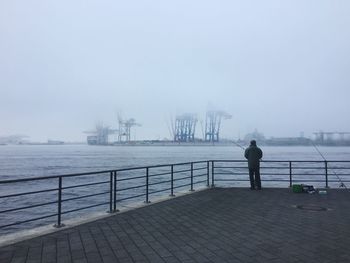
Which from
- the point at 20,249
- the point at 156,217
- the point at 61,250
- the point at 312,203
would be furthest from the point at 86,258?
the point at 312,203

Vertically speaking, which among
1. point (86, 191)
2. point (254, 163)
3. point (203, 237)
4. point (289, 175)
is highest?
point (254, 163)

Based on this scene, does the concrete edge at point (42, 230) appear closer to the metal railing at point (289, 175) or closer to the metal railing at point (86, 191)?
the metal railing at point (86, 191)

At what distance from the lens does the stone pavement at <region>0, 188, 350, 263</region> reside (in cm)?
492

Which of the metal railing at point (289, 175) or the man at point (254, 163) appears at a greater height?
the man at point (254, 163)

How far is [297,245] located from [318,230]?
4.13 ft

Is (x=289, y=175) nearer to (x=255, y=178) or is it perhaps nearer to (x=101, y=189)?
(x=255, y=178)

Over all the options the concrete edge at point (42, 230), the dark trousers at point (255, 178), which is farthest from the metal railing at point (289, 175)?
the concrete edge at point (42, 230)

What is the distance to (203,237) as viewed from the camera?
5.99 meters

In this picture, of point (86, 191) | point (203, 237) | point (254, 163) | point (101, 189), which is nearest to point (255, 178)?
point (254, 163)

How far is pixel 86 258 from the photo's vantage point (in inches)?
188

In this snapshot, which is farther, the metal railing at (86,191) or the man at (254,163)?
the man at (254,163)

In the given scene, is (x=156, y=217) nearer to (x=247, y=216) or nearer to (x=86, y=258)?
(x=247, y=216)

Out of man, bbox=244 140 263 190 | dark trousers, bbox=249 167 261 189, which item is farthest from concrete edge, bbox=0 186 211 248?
man, bbox=244 140 263 190

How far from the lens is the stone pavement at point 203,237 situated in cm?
492
